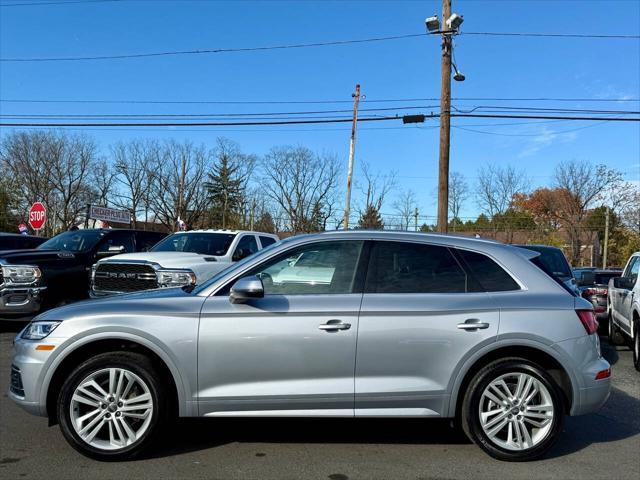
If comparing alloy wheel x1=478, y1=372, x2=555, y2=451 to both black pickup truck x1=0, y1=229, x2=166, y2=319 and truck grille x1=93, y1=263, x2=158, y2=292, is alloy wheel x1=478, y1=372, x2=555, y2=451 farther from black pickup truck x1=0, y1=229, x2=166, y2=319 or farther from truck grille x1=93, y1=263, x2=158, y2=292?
black pickup truck x1=0, y1=229, x2=166, y2=319

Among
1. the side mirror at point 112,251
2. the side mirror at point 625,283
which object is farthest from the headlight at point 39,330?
the side mirror at point 625,283

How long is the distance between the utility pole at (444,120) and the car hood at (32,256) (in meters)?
Result: 10.4

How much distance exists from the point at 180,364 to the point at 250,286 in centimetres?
79

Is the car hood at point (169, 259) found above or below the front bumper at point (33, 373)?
above

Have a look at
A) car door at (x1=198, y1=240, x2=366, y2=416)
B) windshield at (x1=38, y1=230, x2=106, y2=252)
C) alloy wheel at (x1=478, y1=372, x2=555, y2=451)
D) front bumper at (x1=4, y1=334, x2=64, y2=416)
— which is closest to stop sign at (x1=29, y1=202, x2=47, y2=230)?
windshield at (x1=38, y1=230, x2=106, y2=252)

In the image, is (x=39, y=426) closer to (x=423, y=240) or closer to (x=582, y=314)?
(x=423, y=240)

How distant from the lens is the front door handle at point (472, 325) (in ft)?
12.9

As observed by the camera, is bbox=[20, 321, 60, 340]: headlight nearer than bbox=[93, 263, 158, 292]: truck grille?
Yes

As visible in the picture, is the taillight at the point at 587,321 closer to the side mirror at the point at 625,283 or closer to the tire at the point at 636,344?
the tire at the point at 636,344

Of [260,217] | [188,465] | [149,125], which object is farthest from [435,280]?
[260,217]

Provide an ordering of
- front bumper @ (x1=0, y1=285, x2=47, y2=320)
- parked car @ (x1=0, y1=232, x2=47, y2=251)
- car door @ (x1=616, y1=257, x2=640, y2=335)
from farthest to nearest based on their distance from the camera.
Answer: parked car @ (x1=0, y1=232, x2=47, y2=251) < front bumper @ (x1=0, y1=285, x2=47, y2=320) < car door @ (x1=616, y1=257, x2=640, y2=335)

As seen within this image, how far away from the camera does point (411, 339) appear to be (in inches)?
153

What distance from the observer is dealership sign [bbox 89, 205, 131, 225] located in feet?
85.3

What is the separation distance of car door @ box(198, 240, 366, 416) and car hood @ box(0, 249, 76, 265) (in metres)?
6.74
